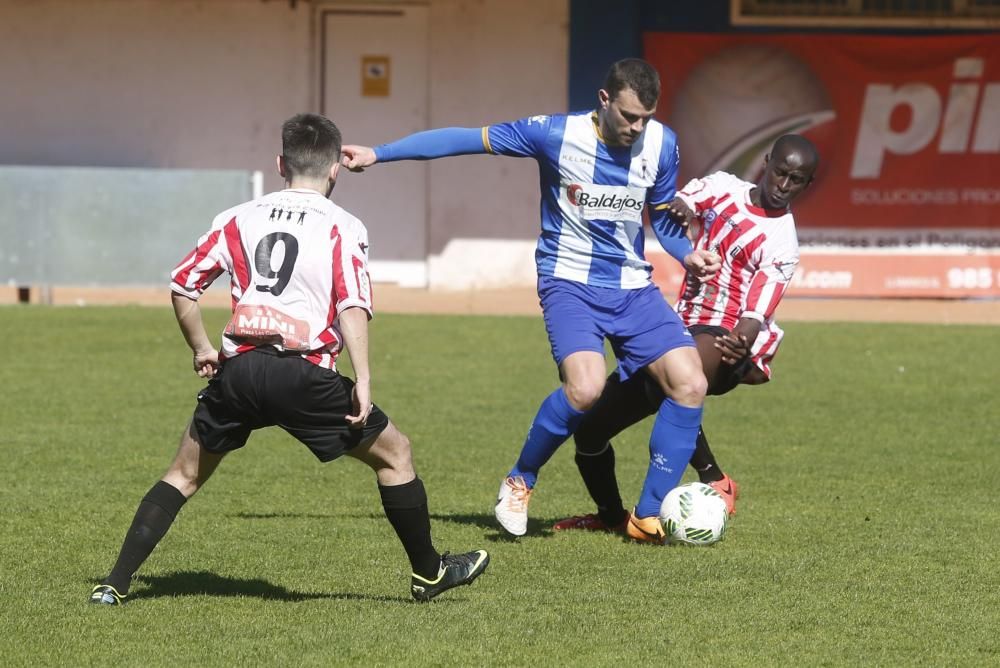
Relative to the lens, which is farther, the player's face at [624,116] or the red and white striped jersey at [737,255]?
the red and white striped jersey at [737,255]

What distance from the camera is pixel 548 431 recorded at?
21.9ft

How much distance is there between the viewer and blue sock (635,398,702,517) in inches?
264

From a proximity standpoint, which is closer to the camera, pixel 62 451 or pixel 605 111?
pixel 605 111

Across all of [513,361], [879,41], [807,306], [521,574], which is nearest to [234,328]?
[521,574]

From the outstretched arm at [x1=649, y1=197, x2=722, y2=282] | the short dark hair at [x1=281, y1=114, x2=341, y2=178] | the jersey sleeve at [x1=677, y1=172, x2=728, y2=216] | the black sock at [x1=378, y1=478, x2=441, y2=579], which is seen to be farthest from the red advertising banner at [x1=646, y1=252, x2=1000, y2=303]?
the short dark hair at [x1=281, y1=114, x2=341, y2=178]

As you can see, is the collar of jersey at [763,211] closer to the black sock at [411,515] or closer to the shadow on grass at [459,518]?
the shadow on grass at [459,518]

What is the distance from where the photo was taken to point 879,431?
980 centimetres

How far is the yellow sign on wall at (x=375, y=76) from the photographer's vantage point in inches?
742

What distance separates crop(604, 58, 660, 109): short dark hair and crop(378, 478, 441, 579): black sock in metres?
1.85

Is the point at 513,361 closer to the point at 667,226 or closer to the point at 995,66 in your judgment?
the point at 667,226

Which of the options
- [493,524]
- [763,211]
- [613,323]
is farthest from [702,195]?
[493,524]

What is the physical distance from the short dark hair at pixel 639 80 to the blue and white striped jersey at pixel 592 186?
33 centimetres

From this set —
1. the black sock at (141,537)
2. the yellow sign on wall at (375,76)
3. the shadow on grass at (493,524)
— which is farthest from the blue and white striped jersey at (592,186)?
the yellow sign on wall at (375,76)

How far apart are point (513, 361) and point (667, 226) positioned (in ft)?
20.5
